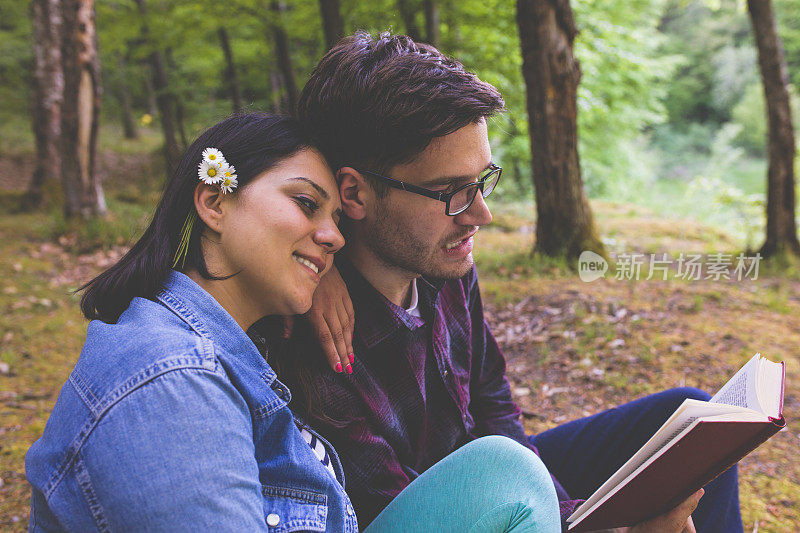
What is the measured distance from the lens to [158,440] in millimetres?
871

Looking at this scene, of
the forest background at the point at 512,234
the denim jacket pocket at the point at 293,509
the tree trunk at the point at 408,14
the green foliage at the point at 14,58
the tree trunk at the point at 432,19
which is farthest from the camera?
the green foliage at the point at 14,58

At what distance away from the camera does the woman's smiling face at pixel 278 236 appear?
1.26 meters

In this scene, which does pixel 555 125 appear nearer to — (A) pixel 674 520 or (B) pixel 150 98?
(A) pixel 674 520

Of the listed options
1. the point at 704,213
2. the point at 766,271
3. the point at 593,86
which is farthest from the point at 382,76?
the point at 704,213

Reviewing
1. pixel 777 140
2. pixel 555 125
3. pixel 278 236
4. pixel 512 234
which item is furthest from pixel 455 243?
pixel 512 234

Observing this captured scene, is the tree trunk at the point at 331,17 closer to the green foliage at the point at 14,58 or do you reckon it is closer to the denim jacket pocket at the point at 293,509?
the denim jacket pocket at the point at 293,509

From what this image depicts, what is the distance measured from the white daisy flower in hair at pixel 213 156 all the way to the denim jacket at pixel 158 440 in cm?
36

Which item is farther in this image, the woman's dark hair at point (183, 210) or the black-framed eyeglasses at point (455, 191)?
the black-framed eyeglasses at point (455, 191)

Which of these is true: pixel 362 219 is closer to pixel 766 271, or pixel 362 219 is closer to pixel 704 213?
pixel 766 271

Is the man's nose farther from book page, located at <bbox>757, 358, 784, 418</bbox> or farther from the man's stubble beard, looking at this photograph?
book page, located at <bbox>757, 358, 784, 418</bbox>

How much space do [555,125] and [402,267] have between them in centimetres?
382

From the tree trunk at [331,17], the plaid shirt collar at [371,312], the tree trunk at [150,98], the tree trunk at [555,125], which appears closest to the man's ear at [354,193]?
the plaid shirt collar at [371,312]

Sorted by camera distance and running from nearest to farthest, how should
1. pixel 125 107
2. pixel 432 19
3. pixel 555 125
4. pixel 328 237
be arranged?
pixel 328 237 < pixel 555 125 < pixel 432 19 < pixel 125 107

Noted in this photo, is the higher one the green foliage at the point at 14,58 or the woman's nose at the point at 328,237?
the green foliage at the point at 14,58
